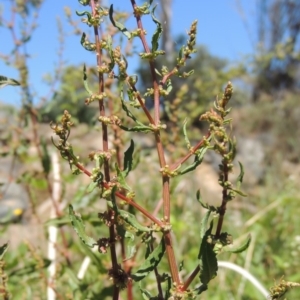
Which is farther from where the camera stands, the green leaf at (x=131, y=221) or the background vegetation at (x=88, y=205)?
the background vegetation at (x=88, y=205)

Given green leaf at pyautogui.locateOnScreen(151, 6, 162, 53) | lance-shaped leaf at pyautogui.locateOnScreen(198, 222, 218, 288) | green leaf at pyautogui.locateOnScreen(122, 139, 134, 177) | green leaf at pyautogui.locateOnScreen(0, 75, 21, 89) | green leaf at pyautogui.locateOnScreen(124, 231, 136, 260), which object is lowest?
lance-shaped leaf at pyautogui.locateOnScreen(198, 222, 218, 288)

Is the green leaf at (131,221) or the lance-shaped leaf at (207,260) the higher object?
the green leaf at (131,221)

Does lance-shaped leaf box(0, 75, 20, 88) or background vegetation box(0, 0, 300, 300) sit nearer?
lance-shaped leaf box(0, 75, 20, 88)

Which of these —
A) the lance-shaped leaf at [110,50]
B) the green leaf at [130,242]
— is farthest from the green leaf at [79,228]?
the lance-shaped leaf at [110,50]

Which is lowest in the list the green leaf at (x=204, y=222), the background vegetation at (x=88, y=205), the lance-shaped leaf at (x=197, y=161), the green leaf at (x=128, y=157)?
the green leaf at (x=204, y=222)

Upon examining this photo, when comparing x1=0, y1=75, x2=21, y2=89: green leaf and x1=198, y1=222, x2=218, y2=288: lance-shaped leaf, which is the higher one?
x1=0, y1=75, x2=21, y2=89: green leaf

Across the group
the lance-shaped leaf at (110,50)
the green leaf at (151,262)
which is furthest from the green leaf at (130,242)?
the lance-shaped leaf at (110,50)

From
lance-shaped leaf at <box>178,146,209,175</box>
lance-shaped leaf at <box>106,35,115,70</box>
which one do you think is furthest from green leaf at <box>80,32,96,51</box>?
lance-shaped leaf at <box>178,146,209,175</box>

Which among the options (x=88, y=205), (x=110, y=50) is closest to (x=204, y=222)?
(x=110, y=50)

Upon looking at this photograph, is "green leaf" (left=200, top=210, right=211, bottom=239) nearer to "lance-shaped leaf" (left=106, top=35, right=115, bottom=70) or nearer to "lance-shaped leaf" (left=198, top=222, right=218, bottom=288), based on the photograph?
"lance-shaped leaf" (left=198, top=222, right=218, bottom=288)

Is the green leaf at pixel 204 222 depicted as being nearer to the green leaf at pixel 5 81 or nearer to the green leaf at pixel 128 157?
the green leaf at pixel 128 157

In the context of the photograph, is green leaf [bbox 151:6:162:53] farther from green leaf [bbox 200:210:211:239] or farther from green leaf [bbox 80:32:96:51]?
green leaf [bbox 200:210:211:239]

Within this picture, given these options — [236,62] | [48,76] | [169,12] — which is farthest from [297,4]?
[48,76]
